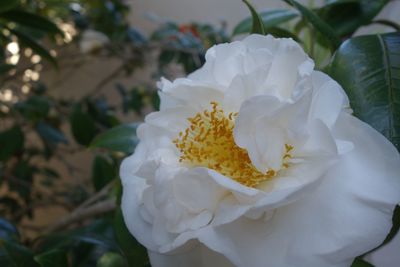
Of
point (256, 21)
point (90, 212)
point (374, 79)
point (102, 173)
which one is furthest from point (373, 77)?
point (102, 173)

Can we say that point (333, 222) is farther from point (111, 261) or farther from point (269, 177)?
point (111, 261)

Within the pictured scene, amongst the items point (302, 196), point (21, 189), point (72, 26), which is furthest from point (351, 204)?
point (72, 26)

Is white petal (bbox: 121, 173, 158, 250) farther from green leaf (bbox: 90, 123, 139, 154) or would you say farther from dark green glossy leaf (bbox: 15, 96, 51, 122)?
dark green glossy leaf (bbox: 15, 96, 51, 122)

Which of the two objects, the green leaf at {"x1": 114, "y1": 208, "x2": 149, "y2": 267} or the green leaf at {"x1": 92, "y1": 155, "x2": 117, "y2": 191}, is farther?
the green leaf at {"x1": 92, "y1": 155, "x2": 117, "y2": 191}

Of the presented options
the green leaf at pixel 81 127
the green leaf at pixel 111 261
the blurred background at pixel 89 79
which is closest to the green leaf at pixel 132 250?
the blurred background at pixel 89 79

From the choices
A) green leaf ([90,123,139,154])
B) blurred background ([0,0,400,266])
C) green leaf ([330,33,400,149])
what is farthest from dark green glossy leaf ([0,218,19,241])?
green leaf ([330,33,400,149])

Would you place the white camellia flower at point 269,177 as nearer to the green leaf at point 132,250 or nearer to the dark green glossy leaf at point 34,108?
the green leaf at point 132,250

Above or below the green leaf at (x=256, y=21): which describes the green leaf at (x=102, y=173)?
below
